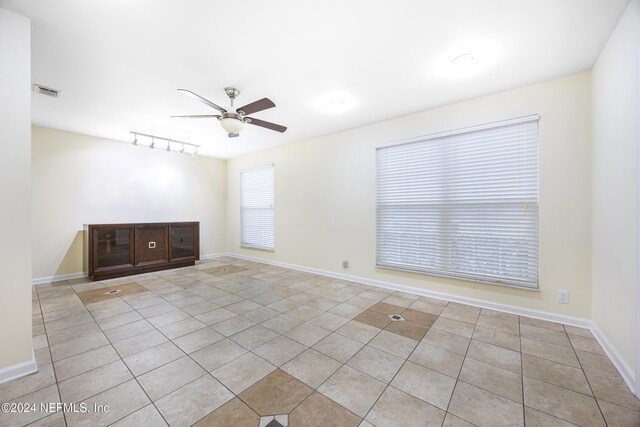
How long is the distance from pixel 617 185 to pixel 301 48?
278 centimetres

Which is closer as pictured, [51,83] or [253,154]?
[51,83]

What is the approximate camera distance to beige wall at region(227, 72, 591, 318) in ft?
8.27

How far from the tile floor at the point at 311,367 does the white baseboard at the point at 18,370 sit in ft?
0.16

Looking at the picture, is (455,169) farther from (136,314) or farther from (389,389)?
(136,314)

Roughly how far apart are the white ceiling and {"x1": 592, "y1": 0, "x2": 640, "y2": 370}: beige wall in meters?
0.25

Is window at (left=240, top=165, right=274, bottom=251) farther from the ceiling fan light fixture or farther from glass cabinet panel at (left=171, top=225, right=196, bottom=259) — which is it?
the ceiling fan light fixture

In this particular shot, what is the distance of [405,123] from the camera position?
3625mm

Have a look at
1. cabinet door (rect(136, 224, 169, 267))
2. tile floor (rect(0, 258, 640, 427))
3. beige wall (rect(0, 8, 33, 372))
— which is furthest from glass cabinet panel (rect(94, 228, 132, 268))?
beige wall (rect(0, 8, 33, 372))

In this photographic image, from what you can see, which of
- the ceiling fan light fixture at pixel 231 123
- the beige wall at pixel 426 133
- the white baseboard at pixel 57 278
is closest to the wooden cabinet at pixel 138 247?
the white baseboard at pixel 57 278

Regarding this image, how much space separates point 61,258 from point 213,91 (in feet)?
13.6

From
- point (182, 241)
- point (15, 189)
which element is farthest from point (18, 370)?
point (182, 241)

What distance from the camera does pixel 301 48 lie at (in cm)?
216

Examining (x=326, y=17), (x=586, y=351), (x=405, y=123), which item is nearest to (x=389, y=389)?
(x=586, y=351)

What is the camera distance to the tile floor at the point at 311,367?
1.46 meters
